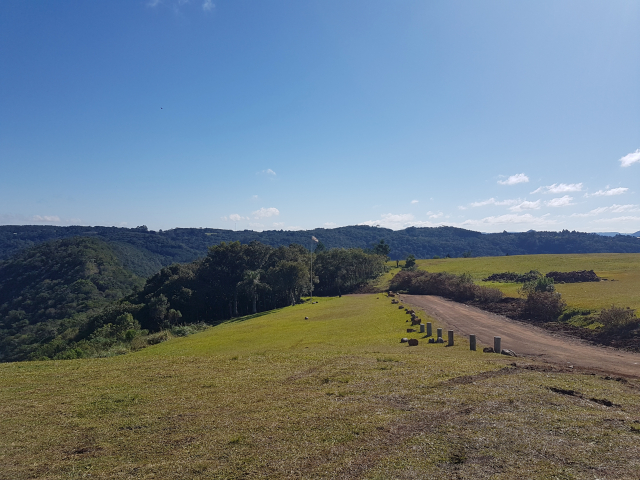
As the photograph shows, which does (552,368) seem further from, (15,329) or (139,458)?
(15,329)

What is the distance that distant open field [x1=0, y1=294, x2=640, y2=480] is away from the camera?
9359 mm

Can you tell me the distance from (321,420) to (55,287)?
129489mm

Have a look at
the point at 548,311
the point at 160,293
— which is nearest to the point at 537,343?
the point at 548,311

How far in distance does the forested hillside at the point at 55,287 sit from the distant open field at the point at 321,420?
67165 mm

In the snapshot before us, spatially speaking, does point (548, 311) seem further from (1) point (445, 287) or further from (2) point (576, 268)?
(2) point (576, 268)

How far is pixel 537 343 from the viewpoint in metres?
27.5

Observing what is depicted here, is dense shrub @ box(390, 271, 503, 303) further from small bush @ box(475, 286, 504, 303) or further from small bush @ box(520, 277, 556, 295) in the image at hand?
small bush @ box(520, 277, 556, 295)

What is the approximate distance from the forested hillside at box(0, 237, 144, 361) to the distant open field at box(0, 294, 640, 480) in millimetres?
67165

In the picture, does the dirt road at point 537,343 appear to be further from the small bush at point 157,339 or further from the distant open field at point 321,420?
the small bush at point 157,339

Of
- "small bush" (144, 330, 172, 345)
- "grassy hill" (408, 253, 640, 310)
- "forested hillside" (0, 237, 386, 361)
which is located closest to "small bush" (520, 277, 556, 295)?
"grassy hill" (408, 253, 640, 310)

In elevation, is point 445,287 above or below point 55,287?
above

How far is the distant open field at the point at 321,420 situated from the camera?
368 inches

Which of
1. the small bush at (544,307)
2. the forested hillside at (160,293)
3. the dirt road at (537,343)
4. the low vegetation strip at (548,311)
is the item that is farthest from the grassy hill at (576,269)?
the forested hillside at (160,293)

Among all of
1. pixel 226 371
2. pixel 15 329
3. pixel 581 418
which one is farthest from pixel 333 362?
pixel 15 329
